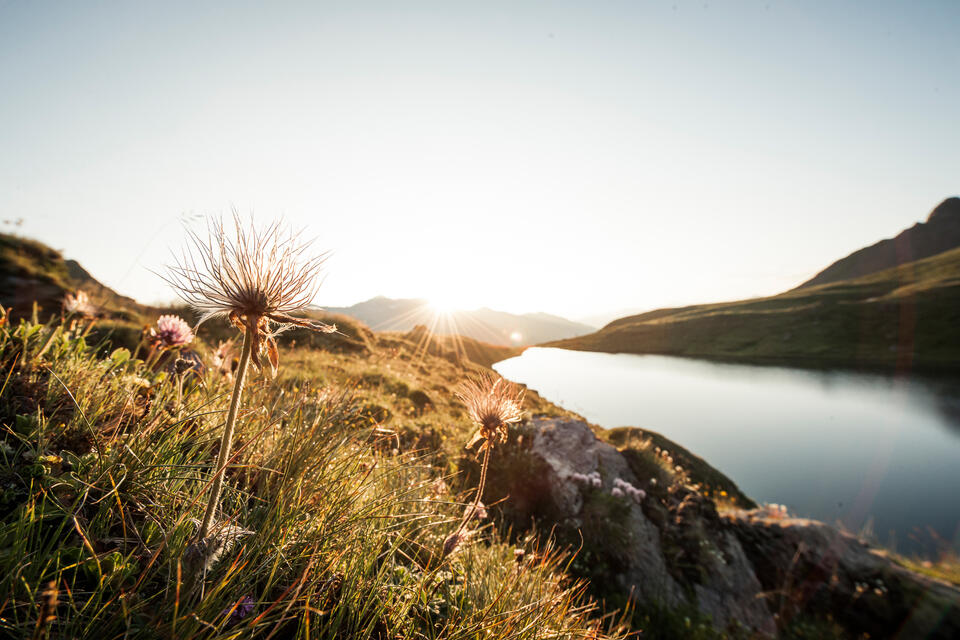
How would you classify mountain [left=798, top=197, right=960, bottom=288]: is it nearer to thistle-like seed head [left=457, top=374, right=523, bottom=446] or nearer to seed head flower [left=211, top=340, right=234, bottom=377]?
thistle-like seed head [left=457, top=374, right=523, bottom=446]

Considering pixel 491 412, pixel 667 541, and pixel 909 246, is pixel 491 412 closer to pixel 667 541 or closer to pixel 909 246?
pixel 667 541

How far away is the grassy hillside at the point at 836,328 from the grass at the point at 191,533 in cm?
10925

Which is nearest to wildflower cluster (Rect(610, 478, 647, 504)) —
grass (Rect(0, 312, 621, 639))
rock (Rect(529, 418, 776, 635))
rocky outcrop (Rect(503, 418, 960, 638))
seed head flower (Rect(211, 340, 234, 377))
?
rocky outcrop (Rect(503, 418, 960, 638))

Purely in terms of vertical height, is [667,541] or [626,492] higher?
[626,492]

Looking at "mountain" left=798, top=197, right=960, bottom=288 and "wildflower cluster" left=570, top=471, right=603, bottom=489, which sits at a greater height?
"mountain" left=798, top=197, right=960, bottom=288

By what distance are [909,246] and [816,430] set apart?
239354 millimetres

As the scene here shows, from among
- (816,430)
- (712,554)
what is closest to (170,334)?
(712,554)

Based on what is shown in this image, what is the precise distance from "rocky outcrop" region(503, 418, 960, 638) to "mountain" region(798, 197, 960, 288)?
24953 centimetres

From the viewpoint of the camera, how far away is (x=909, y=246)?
185 meters

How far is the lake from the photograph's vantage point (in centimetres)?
2373

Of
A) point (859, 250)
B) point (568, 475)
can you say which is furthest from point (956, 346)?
point (859, 250)

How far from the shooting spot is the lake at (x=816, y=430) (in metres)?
23.7

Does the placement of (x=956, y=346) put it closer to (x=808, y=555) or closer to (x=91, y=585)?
(x=808, y=555)

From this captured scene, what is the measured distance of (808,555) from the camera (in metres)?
8.71
